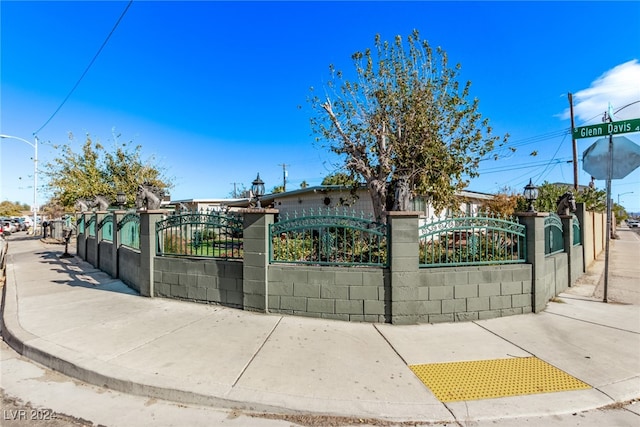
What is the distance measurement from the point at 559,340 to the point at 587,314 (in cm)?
191

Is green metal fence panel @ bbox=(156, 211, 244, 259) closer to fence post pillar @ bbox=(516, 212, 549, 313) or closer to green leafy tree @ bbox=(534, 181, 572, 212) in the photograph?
fence post pillar @ bbox=(516, 212, 549, 313)

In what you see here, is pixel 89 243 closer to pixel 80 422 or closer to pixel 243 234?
pixel 243 234

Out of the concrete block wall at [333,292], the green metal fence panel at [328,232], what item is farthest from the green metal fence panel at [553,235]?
the concrete block wall at [333,292]

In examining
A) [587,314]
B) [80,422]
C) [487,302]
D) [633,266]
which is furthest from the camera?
[633,266]

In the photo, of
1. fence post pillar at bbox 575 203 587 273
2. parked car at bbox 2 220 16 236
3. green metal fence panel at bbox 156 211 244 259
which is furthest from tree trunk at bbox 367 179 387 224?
parked car at bbox 2 220 16 236

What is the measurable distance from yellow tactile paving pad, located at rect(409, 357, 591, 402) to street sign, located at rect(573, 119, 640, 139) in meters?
5.16

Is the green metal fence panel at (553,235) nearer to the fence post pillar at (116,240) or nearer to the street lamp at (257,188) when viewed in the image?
the street lamp at (257,188)

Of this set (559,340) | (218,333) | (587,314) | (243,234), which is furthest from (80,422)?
(587,314)

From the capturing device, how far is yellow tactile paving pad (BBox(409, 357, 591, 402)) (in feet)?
10.3

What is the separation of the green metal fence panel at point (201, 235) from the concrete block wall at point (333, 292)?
118cm

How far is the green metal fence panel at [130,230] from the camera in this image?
7.71 m

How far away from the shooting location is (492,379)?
3391 mm

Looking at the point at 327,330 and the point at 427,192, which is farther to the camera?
the point at 427,192

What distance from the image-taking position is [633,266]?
1143cm
